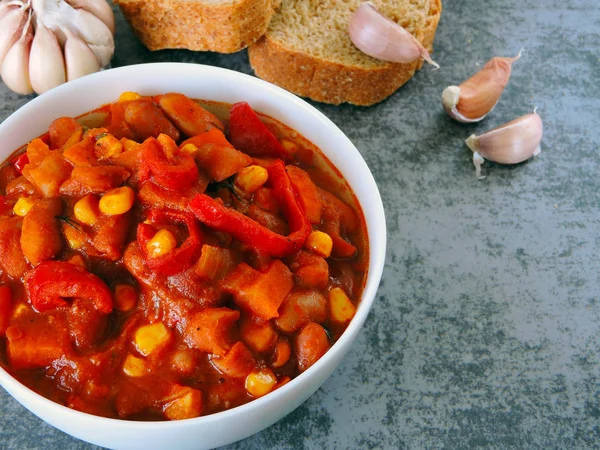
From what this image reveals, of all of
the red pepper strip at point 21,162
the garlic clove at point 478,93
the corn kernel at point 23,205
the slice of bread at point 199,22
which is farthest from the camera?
the garlic clove at point 478,93

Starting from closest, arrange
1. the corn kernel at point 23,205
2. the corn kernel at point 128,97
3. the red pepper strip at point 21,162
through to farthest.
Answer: the corn kernel at point 23,205
the red pepper strip at point 21,162
the corn kernel at point 128,97

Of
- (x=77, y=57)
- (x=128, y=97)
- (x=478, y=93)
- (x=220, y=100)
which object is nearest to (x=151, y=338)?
(x=128, y=97)

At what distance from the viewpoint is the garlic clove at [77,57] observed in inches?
127

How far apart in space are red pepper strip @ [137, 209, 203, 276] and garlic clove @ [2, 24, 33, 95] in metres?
1.50

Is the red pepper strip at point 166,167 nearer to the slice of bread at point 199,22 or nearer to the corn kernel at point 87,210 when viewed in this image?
the corn kernel at point 87,210

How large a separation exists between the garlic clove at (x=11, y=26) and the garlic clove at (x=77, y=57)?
224 millimetres

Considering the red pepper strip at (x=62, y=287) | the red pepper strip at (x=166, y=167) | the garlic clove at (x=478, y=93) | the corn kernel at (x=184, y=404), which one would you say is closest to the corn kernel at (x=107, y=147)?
the red pepper strip at (x=166, y=167)

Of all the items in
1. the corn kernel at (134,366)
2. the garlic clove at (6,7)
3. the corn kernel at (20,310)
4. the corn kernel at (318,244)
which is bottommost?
the corn kernel at (134,366)

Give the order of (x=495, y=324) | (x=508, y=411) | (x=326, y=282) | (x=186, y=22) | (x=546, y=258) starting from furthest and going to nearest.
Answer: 1. (x=186, y=22)
2. (x=546, y=258)
3. (x=495, y=324)
4. (x=508, y=411)
5. (x=326, y=282)

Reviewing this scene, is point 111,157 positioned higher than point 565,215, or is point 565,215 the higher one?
point 111,157

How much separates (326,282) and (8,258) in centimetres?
116

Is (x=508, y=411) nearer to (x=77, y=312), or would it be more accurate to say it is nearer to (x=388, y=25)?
A: (x=77, y=312)

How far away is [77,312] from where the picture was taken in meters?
2.20

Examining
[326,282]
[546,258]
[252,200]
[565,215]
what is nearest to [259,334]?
[326,282]
